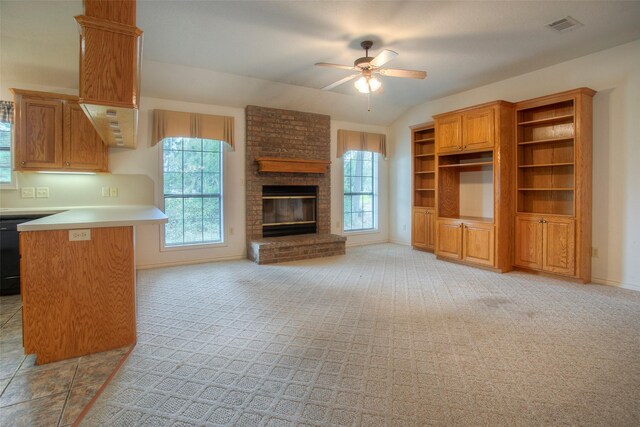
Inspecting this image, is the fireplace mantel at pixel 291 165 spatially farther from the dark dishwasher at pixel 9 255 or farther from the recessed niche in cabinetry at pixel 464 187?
the dark dishwasher at pixel 9 255

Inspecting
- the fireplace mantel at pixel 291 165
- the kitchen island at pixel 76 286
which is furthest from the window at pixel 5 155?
the fireplace mantel at pixel 291 165

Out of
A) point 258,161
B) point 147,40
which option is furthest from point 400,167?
point 147,40

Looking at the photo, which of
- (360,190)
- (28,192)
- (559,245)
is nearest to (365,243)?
(360,190)

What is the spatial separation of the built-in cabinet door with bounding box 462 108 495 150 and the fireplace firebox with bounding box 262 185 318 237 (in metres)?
2.67

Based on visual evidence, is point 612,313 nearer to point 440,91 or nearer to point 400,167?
point 440,91

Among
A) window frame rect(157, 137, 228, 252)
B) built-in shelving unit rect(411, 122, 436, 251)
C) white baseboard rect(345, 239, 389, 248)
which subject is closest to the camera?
window frame rect(157, 137, 228, 252)

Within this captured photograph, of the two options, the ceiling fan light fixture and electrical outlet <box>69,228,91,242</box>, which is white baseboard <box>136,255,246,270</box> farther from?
the ceiling fan light fixture

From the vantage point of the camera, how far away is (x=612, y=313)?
119 inches

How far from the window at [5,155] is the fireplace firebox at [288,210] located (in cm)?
328

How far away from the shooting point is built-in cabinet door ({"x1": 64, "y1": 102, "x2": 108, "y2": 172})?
13.5 feet

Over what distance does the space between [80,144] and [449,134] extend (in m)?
5.18

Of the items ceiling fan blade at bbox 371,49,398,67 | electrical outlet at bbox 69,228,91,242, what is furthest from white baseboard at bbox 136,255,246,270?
ceiling fan blade at bbox 371,49,398,67

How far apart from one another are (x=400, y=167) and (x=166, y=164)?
446cm

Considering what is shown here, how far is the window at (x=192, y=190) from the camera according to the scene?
5.07m
